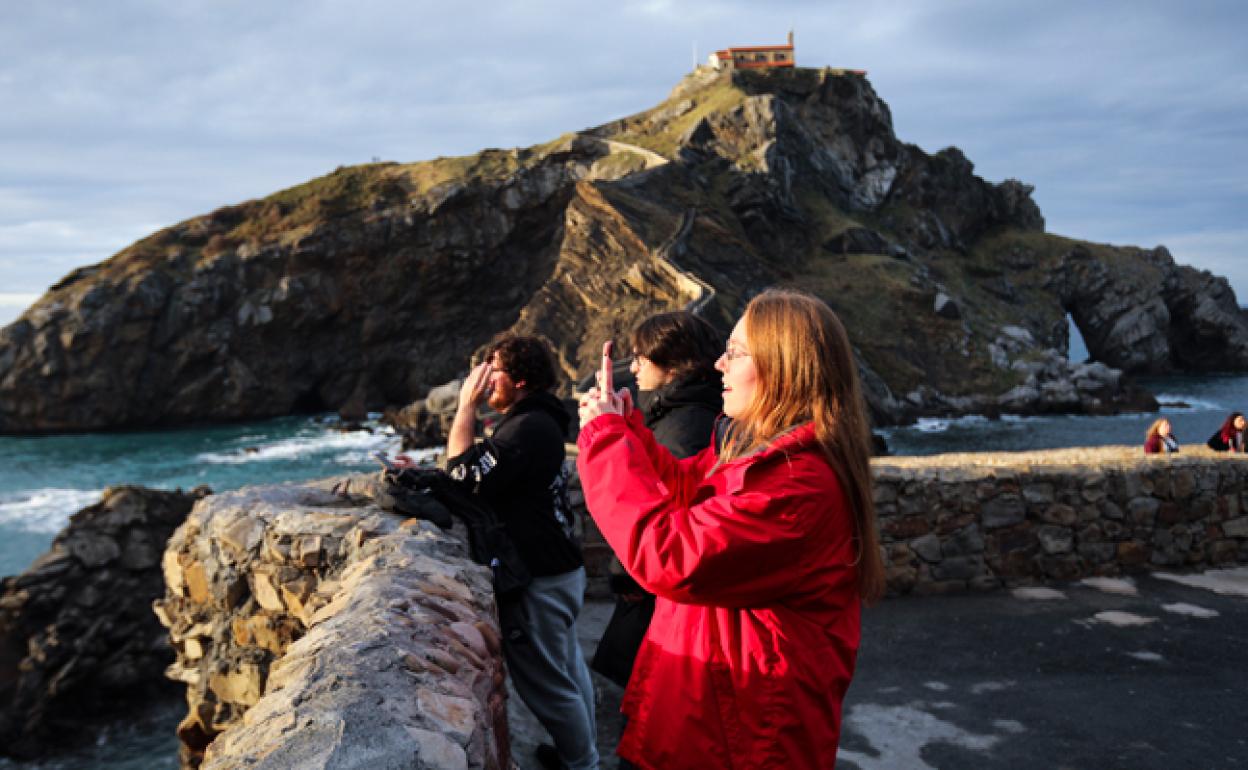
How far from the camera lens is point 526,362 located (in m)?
3.65

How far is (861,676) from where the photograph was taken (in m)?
5.70

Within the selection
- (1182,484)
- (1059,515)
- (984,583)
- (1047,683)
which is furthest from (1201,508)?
(1047,683)

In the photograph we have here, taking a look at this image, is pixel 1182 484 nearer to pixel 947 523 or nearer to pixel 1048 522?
pixel 1048 522

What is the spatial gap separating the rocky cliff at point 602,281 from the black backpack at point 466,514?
35372 millimetres

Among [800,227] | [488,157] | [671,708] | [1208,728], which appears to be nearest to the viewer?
[671,708]

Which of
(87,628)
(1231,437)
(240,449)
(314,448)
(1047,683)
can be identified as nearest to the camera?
(1047,683)

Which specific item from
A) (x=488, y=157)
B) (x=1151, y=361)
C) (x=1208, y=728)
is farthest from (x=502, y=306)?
(x=1208, y=728)

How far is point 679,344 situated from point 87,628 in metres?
14.4

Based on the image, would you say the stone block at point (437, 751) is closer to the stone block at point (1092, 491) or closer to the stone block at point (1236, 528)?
the stone block at point (1092, 491)

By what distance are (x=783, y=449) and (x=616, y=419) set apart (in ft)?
1.52

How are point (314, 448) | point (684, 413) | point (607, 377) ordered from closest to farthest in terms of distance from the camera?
point (607, 377) < point (684, 413) < point (314, 448)

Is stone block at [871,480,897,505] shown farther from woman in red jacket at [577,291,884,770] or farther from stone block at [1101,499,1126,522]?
woman in red jacket at [577,291,884,770]

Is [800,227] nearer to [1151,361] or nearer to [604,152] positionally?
[604,152]

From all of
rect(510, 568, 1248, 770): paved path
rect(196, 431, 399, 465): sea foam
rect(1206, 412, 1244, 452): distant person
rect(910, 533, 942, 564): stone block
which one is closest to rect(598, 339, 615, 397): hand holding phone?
rect(510, 568, 1248, 770): paved path
